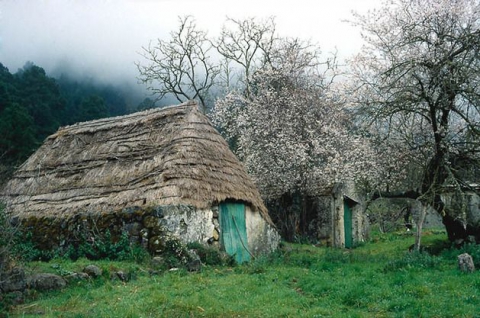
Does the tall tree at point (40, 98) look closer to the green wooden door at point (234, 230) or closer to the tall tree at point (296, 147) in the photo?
the tall tree at point (296, 147)

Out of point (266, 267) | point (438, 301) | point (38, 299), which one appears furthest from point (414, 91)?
point (38, 299)

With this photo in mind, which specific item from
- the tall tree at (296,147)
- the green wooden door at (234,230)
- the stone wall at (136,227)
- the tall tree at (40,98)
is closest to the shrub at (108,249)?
the stone wall at (136,227)

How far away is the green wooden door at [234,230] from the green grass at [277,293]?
2884mm

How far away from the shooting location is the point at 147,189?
14.9 meters

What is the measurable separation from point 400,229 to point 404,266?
19.5m

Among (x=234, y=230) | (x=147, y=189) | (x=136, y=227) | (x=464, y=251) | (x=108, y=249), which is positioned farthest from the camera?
(x=234, y=230)

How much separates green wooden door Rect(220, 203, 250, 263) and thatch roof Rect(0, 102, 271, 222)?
0.45 m

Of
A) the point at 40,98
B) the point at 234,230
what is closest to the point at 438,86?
the point at 234,230

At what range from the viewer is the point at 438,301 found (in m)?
8.34

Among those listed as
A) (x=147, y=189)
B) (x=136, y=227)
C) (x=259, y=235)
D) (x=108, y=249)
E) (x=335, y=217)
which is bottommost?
(x=108, y=249)

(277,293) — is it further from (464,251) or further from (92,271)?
(464,251)

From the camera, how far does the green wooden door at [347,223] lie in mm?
23656

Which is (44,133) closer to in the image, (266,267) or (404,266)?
(266,267)

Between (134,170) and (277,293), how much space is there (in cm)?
779
